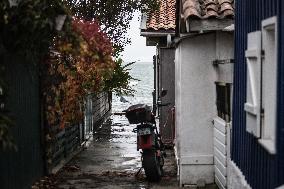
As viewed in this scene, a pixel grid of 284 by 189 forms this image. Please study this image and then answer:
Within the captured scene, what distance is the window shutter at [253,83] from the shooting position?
6.11 m

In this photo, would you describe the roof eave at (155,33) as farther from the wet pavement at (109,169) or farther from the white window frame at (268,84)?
the white window frame at (268,84)

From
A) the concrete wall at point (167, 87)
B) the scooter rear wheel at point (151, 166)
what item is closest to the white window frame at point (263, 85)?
the scooter rear wheel at point (151, 166)

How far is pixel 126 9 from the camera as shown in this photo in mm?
24906

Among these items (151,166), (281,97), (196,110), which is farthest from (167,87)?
(281,97)

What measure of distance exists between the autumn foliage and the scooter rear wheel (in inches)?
69.8

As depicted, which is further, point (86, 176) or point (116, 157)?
point (116, 157)

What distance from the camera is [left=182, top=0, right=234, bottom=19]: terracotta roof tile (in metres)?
9.12

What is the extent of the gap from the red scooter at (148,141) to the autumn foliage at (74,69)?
1.01 metres

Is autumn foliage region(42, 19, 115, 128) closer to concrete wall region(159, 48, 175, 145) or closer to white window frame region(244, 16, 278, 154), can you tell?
white window frame region(244, 16, 278, 154)

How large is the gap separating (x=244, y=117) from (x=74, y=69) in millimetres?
5509

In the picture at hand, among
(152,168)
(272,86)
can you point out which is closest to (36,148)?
(152,168)

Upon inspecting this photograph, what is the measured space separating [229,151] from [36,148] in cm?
356

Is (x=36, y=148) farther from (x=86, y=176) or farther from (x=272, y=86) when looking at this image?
(x=272, y=86)

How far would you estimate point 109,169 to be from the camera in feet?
41.8
